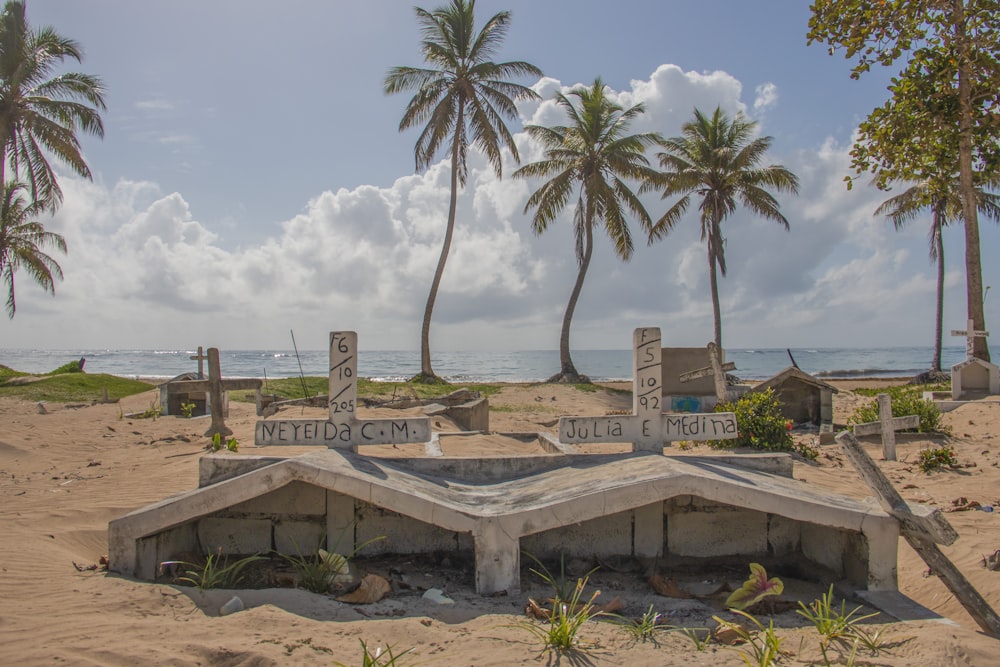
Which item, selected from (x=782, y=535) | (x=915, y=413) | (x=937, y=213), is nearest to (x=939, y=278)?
(x=937, y=213)

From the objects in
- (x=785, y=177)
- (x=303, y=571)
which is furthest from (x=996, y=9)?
(x=785, y=177)

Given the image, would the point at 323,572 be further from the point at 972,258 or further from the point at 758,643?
the point at 972,258

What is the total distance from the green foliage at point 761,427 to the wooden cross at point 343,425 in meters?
6.61

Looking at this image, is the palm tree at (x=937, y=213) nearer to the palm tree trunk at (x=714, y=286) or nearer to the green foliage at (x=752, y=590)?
the palm tree trunk at (x=714, y=286)

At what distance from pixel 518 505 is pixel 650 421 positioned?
1930mm

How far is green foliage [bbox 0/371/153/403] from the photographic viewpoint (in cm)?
2219

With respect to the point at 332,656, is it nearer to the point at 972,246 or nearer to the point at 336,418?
the point at 336,418

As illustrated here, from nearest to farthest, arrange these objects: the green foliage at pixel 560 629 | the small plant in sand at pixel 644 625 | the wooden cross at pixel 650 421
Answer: the green foliage at pixel 560 629, the small plant in sand at pixel 644 625, the wooden cross at pixel 650 421

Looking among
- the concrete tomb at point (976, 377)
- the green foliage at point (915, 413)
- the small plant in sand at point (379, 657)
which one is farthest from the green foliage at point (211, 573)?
the concrete tomb at point (976, 377)

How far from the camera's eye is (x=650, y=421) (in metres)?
6.45

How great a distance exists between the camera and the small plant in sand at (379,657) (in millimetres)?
3455

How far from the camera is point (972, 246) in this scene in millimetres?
17406

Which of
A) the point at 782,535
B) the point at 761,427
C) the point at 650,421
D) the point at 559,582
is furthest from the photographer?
the point at 761,427

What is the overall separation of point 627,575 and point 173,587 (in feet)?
11.1
